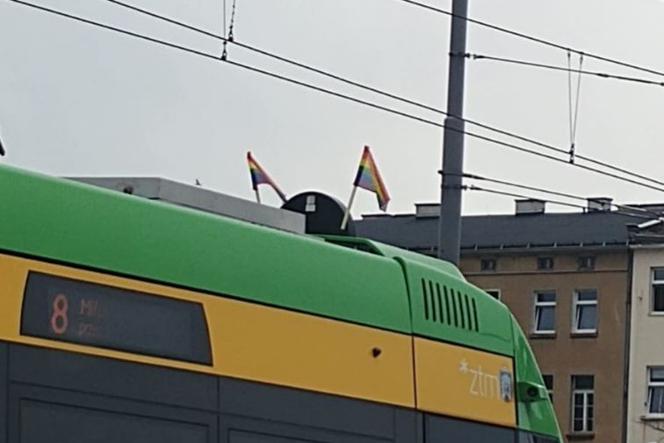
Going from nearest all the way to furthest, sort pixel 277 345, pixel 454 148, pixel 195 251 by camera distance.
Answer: pixel 195 251
pixel 277 345
pixel 454 148

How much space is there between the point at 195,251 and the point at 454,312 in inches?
91.9

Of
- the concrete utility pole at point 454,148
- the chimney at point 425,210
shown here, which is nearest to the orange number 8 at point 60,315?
the concrete utility pole at point 454,148

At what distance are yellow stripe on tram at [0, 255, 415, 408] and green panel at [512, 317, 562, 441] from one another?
55.8 inches

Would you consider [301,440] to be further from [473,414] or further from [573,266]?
[573,266]

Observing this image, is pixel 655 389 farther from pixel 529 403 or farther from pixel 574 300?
pixel 529 403

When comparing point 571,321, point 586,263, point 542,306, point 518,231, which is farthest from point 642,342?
point 518,231

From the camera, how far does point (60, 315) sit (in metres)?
7.04

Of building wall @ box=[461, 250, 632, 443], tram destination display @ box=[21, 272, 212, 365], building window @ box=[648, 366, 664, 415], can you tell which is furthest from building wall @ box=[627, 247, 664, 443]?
tram destination display @ box=[21, 272, 212, 365]

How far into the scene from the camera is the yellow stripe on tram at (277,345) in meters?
6.90

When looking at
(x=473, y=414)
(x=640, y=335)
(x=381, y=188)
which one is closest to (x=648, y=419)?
(x=640, y=335)

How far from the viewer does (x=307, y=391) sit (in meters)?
8.43

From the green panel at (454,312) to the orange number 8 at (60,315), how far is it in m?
2.68

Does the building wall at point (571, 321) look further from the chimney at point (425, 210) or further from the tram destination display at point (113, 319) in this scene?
the tram destination display at point (113, 319)

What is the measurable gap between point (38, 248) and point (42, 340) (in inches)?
12.8
